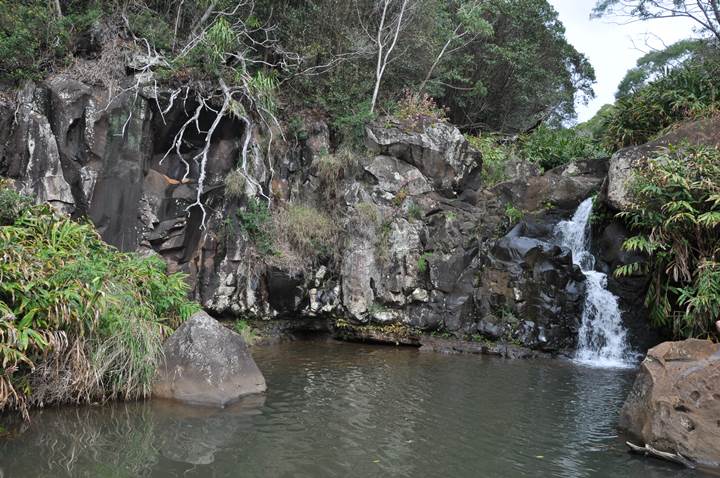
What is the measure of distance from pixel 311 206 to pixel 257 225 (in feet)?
6.31

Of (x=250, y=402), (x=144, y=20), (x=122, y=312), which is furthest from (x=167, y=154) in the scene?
(x=250, y=402)

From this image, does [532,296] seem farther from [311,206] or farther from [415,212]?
[311,206]

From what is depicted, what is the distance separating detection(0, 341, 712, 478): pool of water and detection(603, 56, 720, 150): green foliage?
8050 mm

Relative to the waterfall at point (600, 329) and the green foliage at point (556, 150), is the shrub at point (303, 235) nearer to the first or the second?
the waterfall at point (600, 329)

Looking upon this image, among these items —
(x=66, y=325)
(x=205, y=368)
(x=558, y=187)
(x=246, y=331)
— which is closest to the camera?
(x=66, y=325)

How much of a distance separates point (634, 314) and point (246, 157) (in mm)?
10073

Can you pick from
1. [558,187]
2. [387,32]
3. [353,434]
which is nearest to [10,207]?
[353,434]

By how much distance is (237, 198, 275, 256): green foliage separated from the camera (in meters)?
13.0

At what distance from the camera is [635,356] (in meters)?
11.8

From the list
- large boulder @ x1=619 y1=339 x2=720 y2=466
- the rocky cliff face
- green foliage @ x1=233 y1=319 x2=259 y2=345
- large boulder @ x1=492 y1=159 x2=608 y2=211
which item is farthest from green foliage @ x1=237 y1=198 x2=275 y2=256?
large boulder @ x1=619 y1=339 x2=720 y2=466

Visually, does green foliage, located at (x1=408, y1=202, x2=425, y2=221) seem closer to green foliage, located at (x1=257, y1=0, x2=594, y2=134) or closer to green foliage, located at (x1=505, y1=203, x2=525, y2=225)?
green foliage, located at (x1=505, y1=203, x2=525, y2=225)

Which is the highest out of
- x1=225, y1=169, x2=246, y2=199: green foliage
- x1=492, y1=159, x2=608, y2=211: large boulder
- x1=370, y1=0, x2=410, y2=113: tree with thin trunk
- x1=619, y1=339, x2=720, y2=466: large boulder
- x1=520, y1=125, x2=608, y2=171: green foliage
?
x1=370, y1=0, x2=410, y2=113: tree with thin trunk

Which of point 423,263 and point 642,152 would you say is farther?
point 423,263

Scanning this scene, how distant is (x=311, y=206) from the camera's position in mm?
14438
